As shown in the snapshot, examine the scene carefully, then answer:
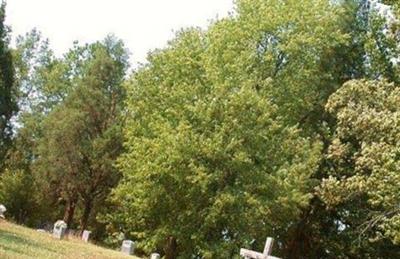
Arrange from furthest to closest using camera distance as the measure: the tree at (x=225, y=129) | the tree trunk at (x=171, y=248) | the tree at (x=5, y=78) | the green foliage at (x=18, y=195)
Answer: the green foliage at (x=18, y=195) < the tree trunk at (x=171, y=248) < the tree at (x=5, y=78) < the tree at (x=225, y=129)

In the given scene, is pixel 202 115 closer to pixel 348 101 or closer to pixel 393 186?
pixel 348 101

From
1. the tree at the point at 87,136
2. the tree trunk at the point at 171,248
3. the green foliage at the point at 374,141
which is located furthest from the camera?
the tree at the point at 87,136

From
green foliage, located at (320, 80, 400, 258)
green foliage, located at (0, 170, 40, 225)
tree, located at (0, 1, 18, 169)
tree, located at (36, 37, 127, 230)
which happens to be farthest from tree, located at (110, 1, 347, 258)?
green foliage, located at (0, 170, 40, 225)

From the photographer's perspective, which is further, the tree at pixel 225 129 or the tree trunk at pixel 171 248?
the tree trunk at pixel 171 248

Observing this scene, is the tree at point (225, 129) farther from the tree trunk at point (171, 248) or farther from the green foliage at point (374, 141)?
the green foliage at point (374, 141)

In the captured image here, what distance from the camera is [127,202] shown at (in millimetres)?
35281

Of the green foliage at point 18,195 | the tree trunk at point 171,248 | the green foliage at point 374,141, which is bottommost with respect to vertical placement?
the tree trunk at point 171,248

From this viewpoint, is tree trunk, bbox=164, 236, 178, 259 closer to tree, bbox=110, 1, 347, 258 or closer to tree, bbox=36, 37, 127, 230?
tree, bbox=110, 1, 347, 258

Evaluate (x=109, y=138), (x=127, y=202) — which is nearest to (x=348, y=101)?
(x=127, y=202)

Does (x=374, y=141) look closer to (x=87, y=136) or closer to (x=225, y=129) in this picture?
(x=225, y=129)

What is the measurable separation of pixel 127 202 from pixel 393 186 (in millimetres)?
17047

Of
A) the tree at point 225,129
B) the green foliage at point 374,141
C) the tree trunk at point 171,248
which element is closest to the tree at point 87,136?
the tree at point 225,129

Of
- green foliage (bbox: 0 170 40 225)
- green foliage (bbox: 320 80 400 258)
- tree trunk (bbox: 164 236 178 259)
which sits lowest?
tree trunk (bbox: 164 236 178 259)

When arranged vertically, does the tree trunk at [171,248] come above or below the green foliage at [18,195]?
below
